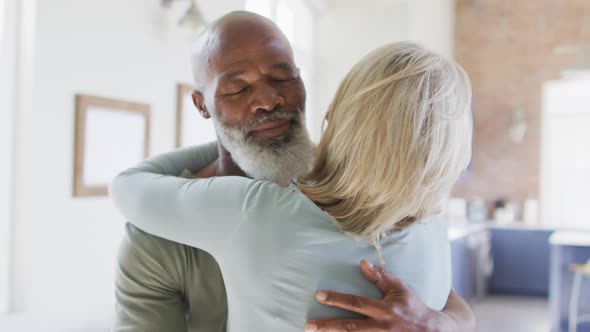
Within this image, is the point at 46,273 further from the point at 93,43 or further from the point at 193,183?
the point at 193,183

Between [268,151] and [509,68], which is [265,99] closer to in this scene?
[268,151]

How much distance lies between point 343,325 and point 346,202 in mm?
217

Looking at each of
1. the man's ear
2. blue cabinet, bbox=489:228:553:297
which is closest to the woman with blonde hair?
the man's ear

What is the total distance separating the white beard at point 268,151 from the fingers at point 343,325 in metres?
0.37

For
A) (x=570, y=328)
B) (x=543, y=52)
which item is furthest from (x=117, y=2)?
(x=543, y=52)

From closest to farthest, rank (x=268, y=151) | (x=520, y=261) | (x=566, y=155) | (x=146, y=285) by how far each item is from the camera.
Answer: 1. (x=146, y=285)
2. (x=268, y=151)
3. (x=520, y=261)
4. (x=566, y=155)

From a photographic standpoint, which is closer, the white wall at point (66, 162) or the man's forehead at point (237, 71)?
the man's forehead at point (237, 71)

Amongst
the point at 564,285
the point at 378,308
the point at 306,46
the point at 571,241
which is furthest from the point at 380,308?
the point at 306,46

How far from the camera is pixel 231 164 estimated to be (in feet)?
4.17

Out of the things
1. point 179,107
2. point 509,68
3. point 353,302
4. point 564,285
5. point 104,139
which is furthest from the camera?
point 509,68

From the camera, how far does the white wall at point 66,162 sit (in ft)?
9.09

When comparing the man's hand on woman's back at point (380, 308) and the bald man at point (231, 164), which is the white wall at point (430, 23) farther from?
the man's hand on woman's back at point (380, 308)

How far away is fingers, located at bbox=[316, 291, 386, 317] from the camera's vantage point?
924 mm

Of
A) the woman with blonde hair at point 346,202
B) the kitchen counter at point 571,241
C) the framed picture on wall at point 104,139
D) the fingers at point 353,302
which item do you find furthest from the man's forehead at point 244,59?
the kitchen counter at point 571,241
